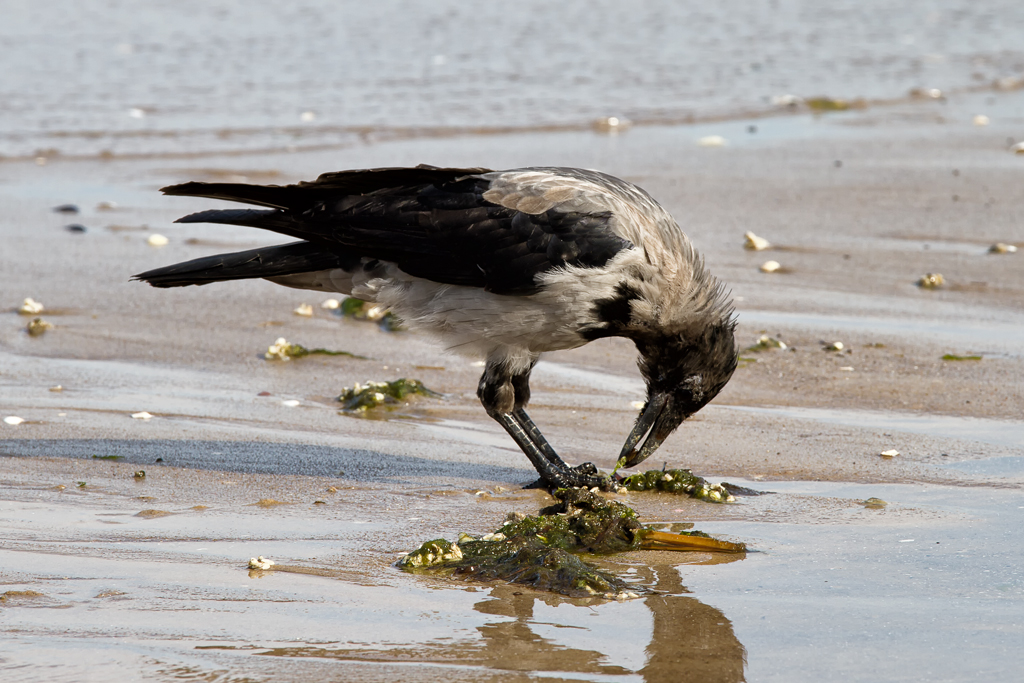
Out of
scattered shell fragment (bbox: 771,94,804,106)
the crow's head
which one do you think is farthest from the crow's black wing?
scattered shell fragment (bbox: 771,94,804,106)

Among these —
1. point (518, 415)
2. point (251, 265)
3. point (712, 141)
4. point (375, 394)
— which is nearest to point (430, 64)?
point (712, 141)

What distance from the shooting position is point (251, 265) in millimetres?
4848

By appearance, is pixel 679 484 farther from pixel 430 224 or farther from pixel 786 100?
pixel 786 100

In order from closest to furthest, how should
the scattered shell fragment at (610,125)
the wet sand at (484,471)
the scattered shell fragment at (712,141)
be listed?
1. the wet sand at (484,471)
2. the scattered shell fragment at (712,141)
3. the scattered shell fragment at (610,125)

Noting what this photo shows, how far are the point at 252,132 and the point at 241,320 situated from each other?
5.79 meters

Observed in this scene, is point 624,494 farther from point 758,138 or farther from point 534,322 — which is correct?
point 758,138

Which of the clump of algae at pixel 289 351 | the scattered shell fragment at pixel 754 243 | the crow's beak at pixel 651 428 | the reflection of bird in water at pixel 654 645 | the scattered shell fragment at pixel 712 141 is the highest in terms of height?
the scattered shell fragment at pixel 712 141

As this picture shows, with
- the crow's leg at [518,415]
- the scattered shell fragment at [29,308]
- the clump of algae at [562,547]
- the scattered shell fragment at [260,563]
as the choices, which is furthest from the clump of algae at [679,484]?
the scattered shell fragment at [29,308]

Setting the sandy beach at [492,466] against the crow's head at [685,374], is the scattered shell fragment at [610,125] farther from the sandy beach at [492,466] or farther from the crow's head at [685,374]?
the crow's head at [685,374]

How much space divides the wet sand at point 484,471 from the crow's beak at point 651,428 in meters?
0.20

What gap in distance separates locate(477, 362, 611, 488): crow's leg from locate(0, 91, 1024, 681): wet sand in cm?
13

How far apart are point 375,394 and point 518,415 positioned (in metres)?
0.78

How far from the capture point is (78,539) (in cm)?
372

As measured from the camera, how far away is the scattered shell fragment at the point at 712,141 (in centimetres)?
1143
